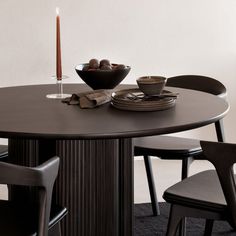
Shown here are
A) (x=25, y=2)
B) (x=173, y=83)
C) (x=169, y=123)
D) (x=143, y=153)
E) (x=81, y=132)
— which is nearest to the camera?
(x=81, y=132)

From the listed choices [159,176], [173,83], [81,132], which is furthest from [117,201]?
[159,176]

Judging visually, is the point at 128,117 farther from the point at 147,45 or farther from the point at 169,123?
the point at 147,45

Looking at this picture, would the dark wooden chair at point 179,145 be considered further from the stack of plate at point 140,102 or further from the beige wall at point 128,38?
the beige wall at point 128,38

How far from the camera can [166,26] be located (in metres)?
4.14

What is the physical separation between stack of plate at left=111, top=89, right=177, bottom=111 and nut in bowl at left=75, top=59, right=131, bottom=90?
106 millimetres

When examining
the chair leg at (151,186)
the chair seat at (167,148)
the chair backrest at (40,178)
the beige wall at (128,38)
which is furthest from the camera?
the beige wall at (128,38)

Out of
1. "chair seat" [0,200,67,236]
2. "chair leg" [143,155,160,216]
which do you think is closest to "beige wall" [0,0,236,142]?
"chair leg" [143,155,160,216]

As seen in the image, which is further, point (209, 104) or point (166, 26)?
point (166, 26)

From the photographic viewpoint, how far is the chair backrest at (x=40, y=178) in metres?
1.63

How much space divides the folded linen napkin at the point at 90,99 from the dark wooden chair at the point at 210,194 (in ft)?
1.44

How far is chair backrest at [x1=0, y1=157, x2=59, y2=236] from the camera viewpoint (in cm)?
163

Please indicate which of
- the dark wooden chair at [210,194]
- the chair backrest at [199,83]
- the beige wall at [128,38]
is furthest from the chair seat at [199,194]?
the beige wall at [128,38]

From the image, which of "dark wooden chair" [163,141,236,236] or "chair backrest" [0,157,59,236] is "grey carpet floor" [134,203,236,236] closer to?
"dark wooden chair" [163,141,236,236]

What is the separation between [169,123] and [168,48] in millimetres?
2284
